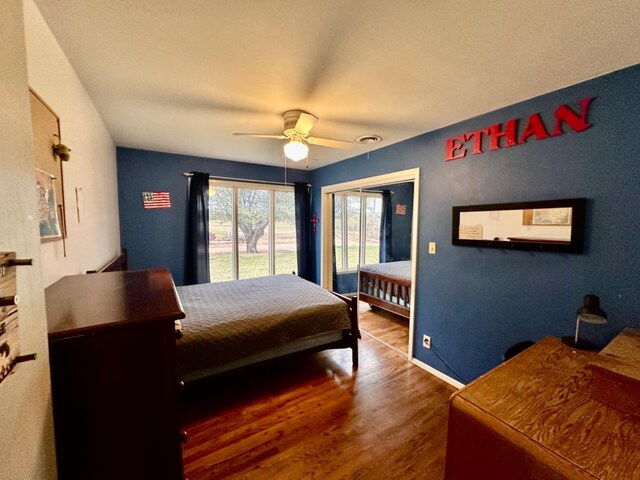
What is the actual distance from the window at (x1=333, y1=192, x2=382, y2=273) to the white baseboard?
221cm

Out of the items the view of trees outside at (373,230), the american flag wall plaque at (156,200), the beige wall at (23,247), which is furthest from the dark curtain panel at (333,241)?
the beige wall at (23,247)

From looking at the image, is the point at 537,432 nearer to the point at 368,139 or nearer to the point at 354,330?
the point at 354,330

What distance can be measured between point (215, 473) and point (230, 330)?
2.77 feet

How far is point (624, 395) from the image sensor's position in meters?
0.98

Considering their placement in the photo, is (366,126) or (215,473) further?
(366,126)

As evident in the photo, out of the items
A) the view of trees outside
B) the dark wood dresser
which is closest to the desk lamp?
the dark wood dresser

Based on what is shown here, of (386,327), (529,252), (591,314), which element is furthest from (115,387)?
(386,327)

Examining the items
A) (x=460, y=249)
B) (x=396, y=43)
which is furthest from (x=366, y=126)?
(x=460, y=249)

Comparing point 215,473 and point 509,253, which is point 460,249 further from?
point 215,473

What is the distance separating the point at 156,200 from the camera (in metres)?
3.46

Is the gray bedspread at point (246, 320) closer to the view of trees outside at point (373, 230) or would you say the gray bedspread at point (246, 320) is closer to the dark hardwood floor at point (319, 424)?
the dark hardwood floor at point (319, 424)

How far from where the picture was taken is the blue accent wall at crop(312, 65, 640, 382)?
4.90 feet

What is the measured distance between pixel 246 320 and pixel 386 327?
224cm

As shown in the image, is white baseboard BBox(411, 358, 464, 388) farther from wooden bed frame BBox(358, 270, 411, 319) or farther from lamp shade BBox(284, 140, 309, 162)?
lamp shade BBox(284, 140, 309, 162)
